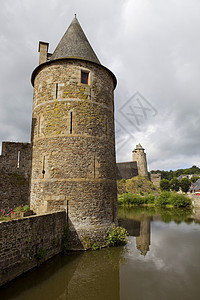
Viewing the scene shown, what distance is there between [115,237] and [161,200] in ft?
76.4

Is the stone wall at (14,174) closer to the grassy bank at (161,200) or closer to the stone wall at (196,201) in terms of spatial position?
the grassy bank at (161,200)

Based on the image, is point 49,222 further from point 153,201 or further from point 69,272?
point 153,201

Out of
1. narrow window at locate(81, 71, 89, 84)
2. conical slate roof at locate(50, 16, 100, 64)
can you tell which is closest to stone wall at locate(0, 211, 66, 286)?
narrow window at locate(81, 71, 89, 84)

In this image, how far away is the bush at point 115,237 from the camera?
770 centimetres

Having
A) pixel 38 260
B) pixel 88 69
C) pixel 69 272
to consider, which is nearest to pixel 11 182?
pixel 38 260

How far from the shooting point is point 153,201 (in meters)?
31.0

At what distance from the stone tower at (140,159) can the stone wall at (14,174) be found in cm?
4255

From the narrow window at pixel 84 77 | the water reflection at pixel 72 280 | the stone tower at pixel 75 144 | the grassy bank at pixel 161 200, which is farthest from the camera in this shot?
the grassy bank at pixel 161 200

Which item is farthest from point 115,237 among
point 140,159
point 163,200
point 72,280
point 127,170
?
point 140,159

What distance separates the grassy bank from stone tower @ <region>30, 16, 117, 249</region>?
21.4 meters

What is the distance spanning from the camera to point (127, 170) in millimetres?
47781

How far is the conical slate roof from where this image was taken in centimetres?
870

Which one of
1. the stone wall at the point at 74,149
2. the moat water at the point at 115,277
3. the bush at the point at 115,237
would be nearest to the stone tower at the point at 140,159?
the moat water at the point at 115,277

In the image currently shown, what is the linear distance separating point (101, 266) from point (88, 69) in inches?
311
